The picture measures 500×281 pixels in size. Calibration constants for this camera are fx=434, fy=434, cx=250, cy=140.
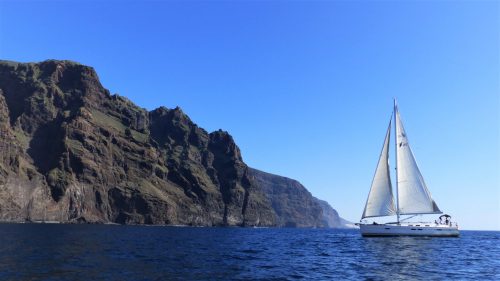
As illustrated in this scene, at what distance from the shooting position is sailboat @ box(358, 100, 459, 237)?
→ 72.7m

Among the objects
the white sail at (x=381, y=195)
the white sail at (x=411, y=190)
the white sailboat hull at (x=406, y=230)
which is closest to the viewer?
the white sail at (x=381, y=195)

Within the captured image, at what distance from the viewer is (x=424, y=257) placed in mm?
44094

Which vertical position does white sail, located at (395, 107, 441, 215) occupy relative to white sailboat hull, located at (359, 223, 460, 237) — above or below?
above

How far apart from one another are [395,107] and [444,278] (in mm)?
50291

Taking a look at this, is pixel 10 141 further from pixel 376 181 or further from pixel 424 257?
pixel 424 257

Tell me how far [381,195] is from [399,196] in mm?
3595

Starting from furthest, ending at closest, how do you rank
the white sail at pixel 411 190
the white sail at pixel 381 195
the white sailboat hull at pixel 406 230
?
the white sail at pixel 411 190
the white sailboat hull at pixel 406 230
the white sail at pixel 381 195

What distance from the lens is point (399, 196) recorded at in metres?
73.7

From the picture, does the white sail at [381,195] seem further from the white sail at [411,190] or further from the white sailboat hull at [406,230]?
the white sailboat hull at [406,230]

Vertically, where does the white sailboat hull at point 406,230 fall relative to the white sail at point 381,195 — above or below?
below

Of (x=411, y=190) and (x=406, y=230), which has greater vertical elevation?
(x=411, y=190)

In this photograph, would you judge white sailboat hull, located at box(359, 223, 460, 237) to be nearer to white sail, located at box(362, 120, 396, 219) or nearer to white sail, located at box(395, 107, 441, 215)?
white sail, located at box(362, 120, 396, 219)

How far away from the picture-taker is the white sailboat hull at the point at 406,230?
241ft

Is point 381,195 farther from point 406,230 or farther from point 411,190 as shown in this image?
point 406,230
